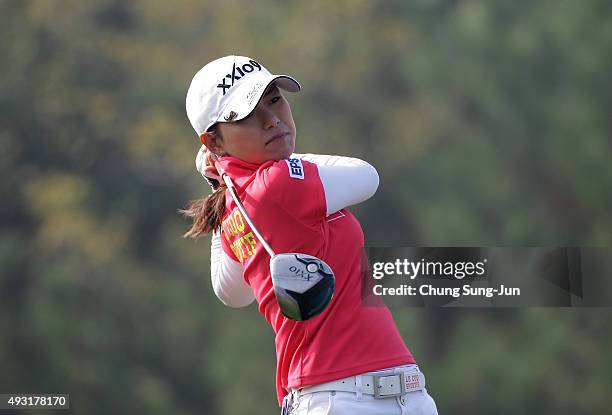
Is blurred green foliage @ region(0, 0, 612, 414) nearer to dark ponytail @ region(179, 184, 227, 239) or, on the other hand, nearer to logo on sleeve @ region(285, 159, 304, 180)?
dark ponytail @ region(179, 184, 227, 239)

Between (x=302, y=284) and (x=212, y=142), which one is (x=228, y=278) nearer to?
(x=212, y=142)

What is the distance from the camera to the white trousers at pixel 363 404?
1.52 metres

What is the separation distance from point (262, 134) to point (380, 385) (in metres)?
0.42

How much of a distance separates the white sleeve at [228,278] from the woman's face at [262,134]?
8.0 inches

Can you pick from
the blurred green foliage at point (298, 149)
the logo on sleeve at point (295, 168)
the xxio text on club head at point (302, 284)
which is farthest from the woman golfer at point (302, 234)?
the blurred green foliage at point (298, 149)

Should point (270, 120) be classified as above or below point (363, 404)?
above

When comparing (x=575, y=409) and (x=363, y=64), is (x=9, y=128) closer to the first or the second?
(x=363, y=64)

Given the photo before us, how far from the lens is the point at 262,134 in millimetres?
1588

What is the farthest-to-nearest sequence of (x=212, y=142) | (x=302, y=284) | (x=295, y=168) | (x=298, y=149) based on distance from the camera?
(x=298, y=149)
(x=212, y=142)
(x=295, y=168)
(x=302, y=284)

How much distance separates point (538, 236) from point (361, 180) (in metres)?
3.73

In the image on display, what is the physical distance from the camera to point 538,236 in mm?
5137

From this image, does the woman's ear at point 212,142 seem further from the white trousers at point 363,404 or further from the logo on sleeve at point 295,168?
the white trousers at point 363,404

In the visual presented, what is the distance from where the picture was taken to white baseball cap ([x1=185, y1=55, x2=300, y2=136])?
1.56m

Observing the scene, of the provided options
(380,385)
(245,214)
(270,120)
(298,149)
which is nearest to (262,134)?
(270,120)
